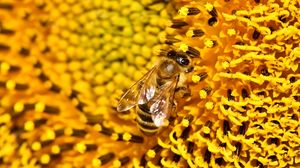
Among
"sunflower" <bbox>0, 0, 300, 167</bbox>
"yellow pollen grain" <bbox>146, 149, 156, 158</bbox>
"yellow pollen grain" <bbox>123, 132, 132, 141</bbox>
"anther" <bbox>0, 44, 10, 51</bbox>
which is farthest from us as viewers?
"anther" <bbox>0, 44, 10, 51</bbox>

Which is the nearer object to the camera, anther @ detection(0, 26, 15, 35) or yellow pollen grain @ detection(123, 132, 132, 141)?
yellow pollen grain @ detection(123, 132, 132, 141)

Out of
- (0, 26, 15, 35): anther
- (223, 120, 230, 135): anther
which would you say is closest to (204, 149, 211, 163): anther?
(223, 120, 230, 135): anther

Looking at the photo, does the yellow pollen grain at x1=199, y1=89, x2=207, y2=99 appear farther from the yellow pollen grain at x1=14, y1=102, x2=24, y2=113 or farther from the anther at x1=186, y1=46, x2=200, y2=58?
the yellow pollen grain at x1=14, y1=102, x2=24, y2=113

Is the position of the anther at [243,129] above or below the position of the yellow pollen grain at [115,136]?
above

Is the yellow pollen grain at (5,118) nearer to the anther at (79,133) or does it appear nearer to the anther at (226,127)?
the anther at (79,133)

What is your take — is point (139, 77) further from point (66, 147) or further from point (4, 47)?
point (4, 47)

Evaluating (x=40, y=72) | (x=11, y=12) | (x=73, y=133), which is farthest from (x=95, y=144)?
(x=11, y=12)

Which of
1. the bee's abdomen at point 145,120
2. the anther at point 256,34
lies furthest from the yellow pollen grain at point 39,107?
the anther at point 256,34

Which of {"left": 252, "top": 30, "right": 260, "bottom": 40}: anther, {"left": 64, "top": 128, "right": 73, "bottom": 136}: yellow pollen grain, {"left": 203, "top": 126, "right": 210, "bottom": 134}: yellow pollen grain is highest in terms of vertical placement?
{"left": 252, "top": 30, "right": 260, "bottom": 40}: anther
